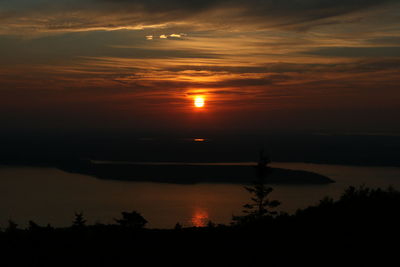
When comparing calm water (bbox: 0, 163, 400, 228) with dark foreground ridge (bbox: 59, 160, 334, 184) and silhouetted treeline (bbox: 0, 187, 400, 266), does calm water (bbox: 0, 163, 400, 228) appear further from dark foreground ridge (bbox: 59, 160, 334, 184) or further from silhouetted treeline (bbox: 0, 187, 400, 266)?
silhouetted treeline (bbox: 0, 187, 400, 266)

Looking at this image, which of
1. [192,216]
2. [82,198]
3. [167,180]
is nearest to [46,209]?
[82,198]

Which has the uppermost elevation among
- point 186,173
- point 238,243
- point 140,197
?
point 186,173

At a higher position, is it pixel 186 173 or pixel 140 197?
pixel 186 173

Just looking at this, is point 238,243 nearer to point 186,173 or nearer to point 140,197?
point 140,197

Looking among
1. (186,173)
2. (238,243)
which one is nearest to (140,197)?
(186,173)

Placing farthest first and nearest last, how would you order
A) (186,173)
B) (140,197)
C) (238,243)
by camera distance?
(186,173) → (140,197) → (238,243)

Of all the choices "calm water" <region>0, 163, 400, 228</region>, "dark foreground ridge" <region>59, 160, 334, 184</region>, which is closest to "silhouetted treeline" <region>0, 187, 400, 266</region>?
"calm water" <region>0, 163, 400, 228</region>

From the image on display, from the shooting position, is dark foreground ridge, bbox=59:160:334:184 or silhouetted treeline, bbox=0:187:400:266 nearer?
silhouetted treeline, bbox=0:187:400:266

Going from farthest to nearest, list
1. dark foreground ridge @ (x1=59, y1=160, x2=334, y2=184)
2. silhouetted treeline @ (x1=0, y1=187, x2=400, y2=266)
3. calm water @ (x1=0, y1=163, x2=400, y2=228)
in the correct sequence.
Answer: dark foreground ridge @ (x1=59, y1=160, x2=334, y2=184)
calm water @ (x1=0, y1=163, x2=400, y2=228)
silhouetted treeline @ (x1=0, y1=187, x2=400, y2=266)
